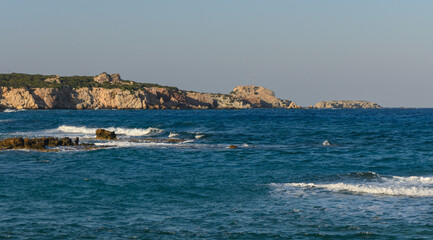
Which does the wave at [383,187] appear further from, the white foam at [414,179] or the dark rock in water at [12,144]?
the dark rock in water at [12,144]

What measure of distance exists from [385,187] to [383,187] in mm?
81

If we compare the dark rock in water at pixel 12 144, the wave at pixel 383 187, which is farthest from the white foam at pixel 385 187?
the dark rock in water at pixel 12 144

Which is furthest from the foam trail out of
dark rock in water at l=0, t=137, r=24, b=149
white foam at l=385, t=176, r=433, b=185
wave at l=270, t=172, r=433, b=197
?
dark rock in water at l=0, t=137, r=24, b=149

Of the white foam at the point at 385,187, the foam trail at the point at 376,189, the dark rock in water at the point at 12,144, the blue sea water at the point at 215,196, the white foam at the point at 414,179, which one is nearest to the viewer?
the blue sea water at the point at 215,196

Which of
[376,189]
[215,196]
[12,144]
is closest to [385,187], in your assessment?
[376,189]

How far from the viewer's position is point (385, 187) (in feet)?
64.4

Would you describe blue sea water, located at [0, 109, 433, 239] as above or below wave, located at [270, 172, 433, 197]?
below

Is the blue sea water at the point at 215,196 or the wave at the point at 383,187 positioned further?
the wave at the point at 383,187

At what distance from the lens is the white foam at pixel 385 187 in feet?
60.7

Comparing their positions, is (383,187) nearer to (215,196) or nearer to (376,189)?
(376,189)

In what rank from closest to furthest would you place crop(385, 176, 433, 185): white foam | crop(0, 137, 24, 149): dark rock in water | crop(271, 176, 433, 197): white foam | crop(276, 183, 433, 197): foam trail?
crop(276, 183, 433, 197): foam trail
crop(271, 176, 433, 197): white foam
crop(385, 176, 433, 185): white foam
crop(0, 137, 24, 149): dark rock in water

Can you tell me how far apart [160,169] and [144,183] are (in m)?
4.61

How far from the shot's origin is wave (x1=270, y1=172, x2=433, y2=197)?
1853cm

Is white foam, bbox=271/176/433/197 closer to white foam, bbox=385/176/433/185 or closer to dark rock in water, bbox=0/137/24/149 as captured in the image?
white foam, bbox=385/176/433/185
